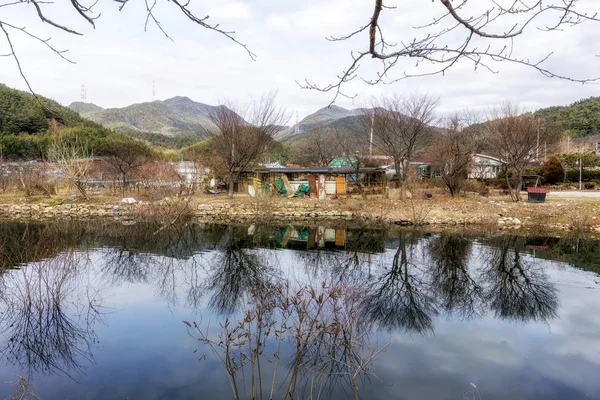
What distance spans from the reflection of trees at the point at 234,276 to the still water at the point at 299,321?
0.21 feet

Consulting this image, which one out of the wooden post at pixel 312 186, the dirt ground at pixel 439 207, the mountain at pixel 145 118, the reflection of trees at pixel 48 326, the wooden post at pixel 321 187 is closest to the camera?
the reflection of trees at pixel 48 326

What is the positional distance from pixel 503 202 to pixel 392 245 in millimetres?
9867

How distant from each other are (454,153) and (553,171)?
1181cm

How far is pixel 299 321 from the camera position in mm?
4527

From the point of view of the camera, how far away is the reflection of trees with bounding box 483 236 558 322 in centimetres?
766

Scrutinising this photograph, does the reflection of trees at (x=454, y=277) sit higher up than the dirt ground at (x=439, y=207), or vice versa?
the dirt ground at (x=439, y=207)

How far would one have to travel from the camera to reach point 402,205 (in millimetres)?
19672

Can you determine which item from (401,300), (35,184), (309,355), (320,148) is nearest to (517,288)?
(401,300)

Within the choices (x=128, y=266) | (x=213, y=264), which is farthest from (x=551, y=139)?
(x=128, y=266)

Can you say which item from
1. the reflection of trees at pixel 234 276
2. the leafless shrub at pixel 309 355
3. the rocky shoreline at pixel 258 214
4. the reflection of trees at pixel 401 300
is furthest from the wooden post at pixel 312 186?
the leafless shrub at pixel 309 355

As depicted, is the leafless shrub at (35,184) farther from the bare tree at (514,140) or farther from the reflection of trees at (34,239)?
the bare tree at (514,140)

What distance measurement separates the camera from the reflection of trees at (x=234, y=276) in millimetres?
7867

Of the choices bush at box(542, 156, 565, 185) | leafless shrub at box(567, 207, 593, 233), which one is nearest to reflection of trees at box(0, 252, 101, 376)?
leafless shrub at box(567, 207, 593, 233)

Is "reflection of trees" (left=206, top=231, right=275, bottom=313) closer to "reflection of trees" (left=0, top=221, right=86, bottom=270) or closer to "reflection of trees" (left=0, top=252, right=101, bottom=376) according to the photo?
"reflection of trees" (left=0, top=252, right=101, bottom=376)
